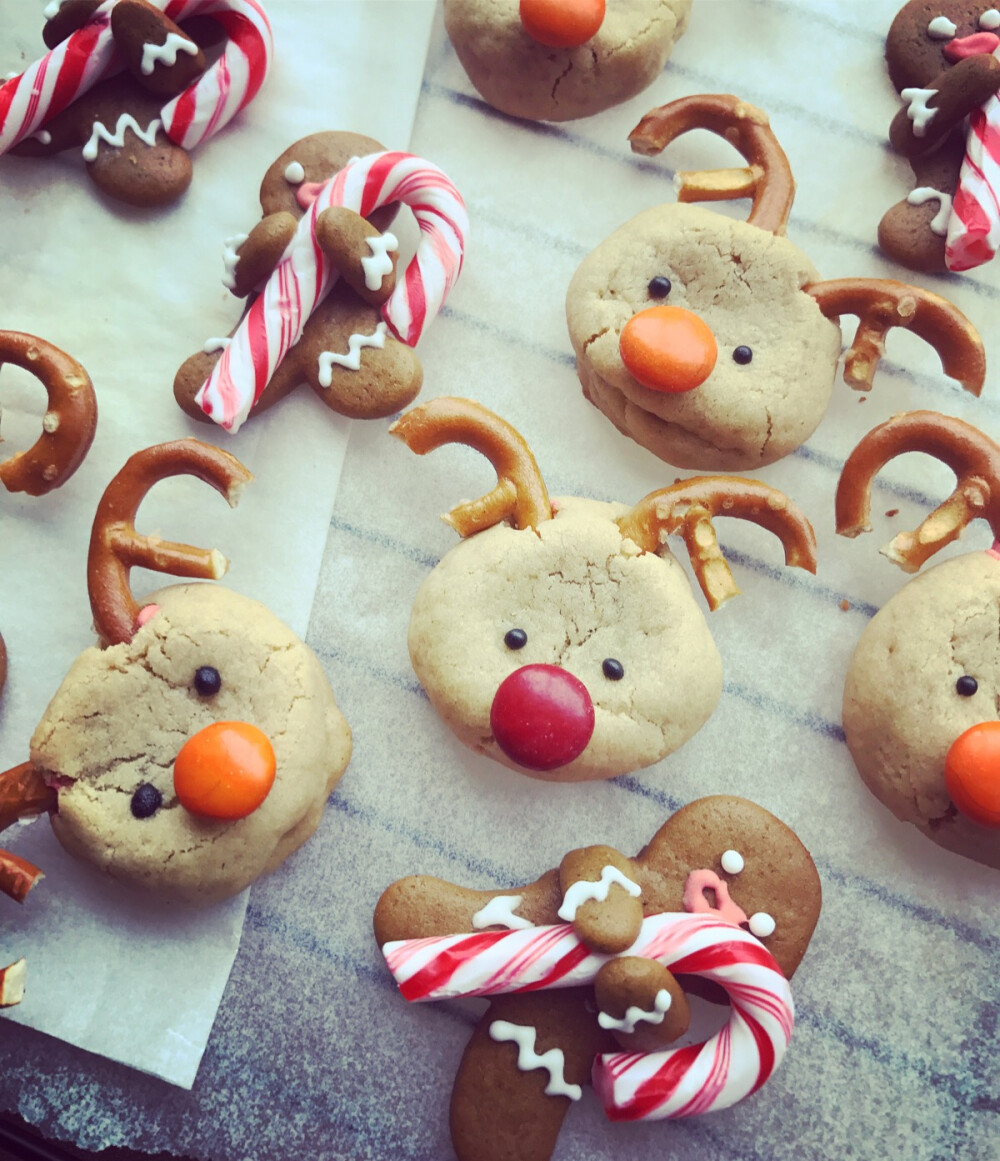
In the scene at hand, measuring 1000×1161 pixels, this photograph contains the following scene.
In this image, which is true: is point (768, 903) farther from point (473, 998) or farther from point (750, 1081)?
point (473, 998)

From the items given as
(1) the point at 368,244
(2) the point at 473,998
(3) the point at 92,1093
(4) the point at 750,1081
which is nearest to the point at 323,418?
(1) the point at 368,244

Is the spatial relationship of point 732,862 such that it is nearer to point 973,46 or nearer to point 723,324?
point 723,324

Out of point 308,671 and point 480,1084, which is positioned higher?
point 308,671

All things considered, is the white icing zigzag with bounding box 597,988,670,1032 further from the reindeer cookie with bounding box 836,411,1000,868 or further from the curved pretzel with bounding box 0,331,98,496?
the curved pretzel with bounding box 0,331,98,496

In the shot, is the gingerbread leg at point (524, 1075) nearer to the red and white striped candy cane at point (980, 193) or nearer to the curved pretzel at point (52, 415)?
the curved pretzel at point (52, 415)

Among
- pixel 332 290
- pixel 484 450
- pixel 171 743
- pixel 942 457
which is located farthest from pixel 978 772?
pixel 332 290
